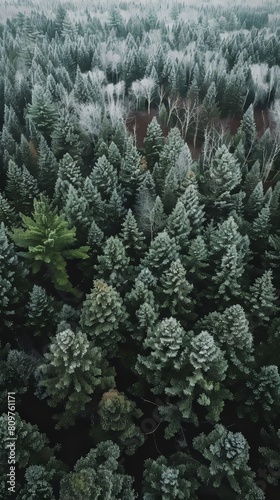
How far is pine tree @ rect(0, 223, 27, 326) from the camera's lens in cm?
2127

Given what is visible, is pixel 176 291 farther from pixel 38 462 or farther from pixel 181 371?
pixel 38 462

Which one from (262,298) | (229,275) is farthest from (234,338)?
(229,275)

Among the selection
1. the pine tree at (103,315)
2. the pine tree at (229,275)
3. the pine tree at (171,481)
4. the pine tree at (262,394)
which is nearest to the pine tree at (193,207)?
the pine tree at (229,275)

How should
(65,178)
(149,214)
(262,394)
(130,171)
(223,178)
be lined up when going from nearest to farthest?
(262,394) < (149,214) < (223,178) < (65,178) < (130,171)

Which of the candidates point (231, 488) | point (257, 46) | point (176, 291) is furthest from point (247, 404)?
point (257, 46)

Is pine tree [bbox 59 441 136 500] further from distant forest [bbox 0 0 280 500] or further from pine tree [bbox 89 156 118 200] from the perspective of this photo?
pine tree [bbox 89 156 118 200]

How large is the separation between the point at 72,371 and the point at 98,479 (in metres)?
4.62

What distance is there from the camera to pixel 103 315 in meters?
19.9

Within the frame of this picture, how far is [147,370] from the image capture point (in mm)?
20812

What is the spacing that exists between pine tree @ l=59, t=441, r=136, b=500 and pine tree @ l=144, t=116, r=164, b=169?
96.7ft

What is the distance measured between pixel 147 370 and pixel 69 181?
1790 cm

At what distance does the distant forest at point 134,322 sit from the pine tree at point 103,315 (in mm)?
92

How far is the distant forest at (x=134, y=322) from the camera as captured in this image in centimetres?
1708

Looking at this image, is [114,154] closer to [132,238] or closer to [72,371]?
[132,238]
